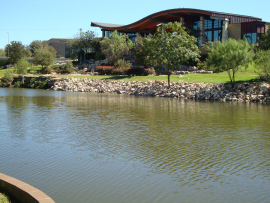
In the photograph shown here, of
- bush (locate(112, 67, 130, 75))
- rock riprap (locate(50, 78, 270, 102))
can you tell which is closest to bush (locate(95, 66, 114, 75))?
bush (locate(112, 67, 130, 75))

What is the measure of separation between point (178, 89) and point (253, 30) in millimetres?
23994

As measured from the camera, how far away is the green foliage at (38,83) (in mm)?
56125

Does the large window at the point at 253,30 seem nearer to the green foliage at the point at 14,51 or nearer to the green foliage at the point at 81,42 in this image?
the green foliage at the point at 81,42

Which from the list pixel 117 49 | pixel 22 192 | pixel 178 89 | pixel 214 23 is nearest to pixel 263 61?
pixel 178 89

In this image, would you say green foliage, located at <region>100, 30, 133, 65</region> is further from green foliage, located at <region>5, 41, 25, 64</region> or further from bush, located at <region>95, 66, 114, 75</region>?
green foliage, located at <region>5, 41, 25, 64</region>

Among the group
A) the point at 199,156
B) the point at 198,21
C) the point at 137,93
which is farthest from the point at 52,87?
the point at 199,156

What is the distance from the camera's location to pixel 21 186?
661 cm

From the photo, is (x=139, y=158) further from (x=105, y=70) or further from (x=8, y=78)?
(x=8, y=78)

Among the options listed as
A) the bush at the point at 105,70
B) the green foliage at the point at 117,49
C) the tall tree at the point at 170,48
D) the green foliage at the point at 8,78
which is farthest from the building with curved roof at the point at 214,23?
the green foliage at the point at 8,78

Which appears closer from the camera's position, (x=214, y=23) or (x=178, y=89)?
(x=178, y=89)

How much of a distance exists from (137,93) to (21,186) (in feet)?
125

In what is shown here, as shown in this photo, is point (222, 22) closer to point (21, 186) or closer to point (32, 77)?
point (32, 77)

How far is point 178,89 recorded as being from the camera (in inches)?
1610

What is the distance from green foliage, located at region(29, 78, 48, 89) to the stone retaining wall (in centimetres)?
5125
